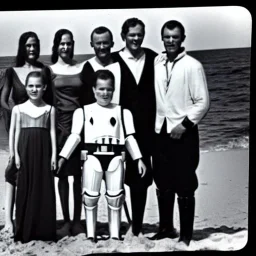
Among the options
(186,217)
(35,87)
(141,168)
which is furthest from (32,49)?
(186,217)

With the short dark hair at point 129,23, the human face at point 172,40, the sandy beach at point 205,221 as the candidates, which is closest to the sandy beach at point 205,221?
the sandy beach at point 205,221

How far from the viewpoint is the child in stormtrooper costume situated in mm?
2871

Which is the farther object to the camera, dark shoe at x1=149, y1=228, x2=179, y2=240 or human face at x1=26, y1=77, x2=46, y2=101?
dark shoe at x1=149, y1=228, x2=179, y2=240

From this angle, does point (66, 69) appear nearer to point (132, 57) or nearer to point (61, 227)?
point (132, 57)

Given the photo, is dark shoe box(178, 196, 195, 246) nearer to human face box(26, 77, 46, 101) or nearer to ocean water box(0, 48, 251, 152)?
ocean water box(0, 48, 251, 152)

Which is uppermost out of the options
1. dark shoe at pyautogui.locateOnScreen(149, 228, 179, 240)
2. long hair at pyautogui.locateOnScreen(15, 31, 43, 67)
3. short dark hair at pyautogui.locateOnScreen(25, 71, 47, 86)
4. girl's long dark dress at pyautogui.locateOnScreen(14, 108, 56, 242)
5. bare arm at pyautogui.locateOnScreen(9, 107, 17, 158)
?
long hair at pyautogui.locateOnScreen(15, 31, 43, 67)

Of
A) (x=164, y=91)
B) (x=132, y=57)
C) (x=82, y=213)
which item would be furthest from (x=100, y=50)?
(x=82, y=213)

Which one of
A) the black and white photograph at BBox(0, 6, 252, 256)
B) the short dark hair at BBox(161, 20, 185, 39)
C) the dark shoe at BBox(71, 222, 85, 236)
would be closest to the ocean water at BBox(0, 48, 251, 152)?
the black and white photograph at BBox(0, 6, 252, 256)

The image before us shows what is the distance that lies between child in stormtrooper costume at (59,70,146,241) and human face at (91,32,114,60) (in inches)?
2.8

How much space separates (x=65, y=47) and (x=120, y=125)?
400 mm

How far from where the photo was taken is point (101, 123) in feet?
9.44

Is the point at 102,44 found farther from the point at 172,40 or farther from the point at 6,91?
→ the point at 6,91

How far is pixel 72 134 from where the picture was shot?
2.88 m

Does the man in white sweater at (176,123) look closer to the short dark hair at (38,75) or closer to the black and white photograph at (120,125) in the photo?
the black and white photograph at (120,125)
